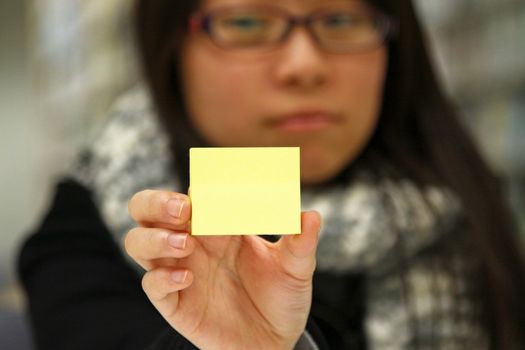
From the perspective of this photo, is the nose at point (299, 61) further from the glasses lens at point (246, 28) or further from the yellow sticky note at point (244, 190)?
the yellow sticky note at point (244, 190)

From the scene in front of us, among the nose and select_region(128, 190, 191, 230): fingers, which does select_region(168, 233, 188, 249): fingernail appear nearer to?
select_region(128, 190, 191, 230): fingers

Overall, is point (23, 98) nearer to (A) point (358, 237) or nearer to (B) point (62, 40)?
(B) point (62, 40)

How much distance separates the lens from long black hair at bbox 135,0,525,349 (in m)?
0.50

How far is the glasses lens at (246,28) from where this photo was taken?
0.43 meters

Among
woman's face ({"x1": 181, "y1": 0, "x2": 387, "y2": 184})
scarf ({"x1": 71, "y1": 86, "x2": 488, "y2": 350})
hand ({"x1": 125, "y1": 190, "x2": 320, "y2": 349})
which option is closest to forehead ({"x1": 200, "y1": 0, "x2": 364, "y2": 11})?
woman's face ({"x1": 181, "y1": 0, "x2": 387, "y2": 184})

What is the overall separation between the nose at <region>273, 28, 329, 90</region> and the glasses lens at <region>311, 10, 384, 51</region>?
0.01 m

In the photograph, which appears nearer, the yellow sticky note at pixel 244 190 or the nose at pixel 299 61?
the yellow sticky note at pixel 244 190

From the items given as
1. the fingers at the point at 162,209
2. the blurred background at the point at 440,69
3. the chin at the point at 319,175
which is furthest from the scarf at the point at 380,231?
the blurred background at the point at 440,69

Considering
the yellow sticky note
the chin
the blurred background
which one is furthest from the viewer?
the blurred background

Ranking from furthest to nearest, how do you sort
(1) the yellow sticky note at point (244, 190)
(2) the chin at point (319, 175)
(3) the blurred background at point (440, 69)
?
(3) the blurred background at point (440, 69) → (2) the chin at point (319, 175) → (1) the yellow sticky note at point (244, 190)

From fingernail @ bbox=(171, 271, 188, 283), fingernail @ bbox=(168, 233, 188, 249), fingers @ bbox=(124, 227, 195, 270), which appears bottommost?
fingernail @ bbox=(171, 271, 188, 283)

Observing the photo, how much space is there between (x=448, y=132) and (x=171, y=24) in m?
0.32

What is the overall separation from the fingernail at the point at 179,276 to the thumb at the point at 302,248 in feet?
0.15

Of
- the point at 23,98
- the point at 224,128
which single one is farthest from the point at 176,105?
the point at 23,98
